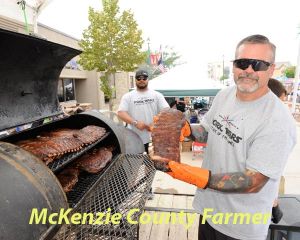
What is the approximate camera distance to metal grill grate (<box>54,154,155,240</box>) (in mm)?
1872

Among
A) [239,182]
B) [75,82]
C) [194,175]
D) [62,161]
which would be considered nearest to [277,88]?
[239,182]

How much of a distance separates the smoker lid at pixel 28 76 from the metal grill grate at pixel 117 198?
105cm

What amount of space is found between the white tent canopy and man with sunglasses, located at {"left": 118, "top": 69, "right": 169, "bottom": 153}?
4312mm

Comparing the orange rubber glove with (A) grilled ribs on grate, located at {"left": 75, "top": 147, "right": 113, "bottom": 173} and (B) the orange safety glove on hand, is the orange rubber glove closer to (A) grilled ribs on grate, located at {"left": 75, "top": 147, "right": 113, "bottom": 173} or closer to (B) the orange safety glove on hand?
(B) the orange safety glove on hand

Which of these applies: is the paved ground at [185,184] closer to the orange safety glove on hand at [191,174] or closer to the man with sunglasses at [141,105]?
the man with sunglasses at [141,105]

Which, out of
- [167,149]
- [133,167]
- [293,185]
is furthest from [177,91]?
[167,149]

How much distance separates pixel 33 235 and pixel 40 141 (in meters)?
1.33

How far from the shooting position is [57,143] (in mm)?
2361

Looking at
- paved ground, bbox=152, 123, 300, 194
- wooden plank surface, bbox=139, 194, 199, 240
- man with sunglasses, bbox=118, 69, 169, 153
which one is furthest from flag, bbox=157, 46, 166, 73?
wooden plank surface, bbox=139, 194, 199, 240

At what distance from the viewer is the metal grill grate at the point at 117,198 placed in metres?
1.87

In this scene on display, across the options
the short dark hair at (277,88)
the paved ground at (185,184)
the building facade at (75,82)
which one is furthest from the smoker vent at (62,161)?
the building facade at (75,82)

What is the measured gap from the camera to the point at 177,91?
878cm

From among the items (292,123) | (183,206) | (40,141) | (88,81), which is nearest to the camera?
(292,123)

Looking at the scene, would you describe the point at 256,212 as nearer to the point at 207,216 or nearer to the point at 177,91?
the point at 207,216
